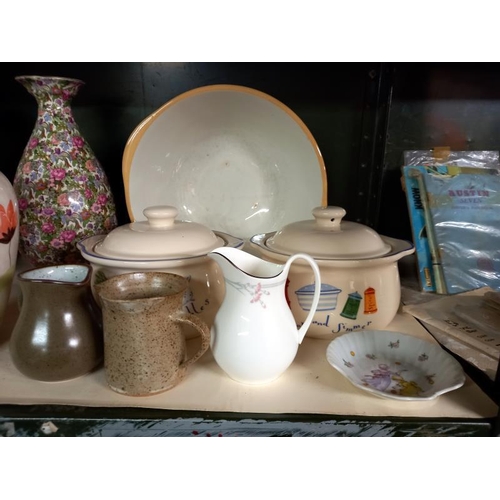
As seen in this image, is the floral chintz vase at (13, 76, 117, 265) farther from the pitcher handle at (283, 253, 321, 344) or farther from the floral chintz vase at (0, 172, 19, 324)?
the pitcher handle at (283, 253, 321, 344)

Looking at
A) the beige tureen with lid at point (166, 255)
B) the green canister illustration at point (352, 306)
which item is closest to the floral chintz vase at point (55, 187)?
the beige tureen with lid at point (166, 255)

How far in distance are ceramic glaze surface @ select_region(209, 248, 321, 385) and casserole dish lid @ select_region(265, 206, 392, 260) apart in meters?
0.09

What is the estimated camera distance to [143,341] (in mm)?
475

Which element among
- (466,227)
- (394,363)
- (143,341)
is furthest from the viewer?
(466,227)

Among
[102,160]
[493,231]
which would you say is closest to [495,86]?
[493,231]

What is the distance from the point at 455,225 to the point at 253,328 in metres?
0.53

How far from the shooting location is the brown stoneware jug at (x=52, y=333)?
1.62 ft

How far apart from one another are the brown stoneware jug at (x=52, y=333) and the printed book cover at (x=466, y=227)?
645mm

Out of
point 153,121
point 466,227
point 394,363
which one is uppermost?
point 153,121

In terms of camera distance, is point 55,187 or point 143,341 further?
point 55,187

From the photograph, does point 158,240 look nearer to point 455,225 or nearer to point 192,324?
point 192,324

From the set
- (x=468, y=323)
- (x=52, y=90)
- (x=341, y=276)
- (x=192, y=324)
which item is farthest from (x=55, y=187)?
(x=468, y=323)

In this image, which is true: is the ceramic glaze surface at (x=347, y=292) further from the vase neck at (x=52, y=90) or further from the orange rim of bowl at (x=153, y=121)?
the vase neck at (x=52, y=90)

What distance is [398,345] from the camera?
591mm
